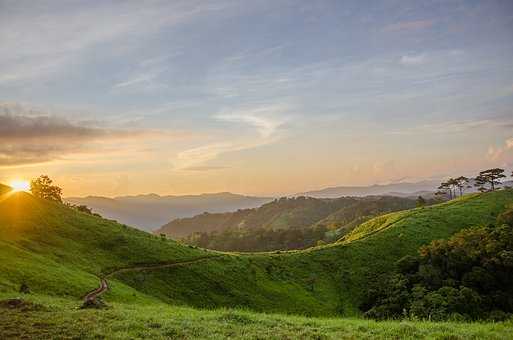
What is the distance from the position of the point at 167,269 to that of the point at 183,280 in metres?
3.29

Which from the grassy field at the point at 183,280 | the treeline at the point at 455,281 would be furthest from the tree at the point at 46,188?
the treeline at the point at 455,281

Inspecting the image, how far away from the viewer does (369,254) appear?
88438 millimetres

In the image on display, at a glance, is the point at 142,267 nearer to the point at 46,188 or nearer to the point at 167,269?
the point at 167,269

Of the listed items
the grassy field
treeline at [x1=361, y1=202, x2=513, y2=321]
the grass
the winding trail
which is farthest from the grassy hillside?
the grass

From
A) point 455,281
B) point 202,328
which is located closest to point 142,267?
point 202,328

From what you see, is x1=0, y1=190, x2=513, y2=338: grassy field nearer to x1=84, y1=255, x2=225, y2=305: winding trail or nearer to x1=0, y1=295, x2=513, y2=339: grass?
x1=0, y1=295, x2=513, y2=339: grass

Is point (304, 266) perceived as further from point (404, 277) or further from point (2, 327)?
point (2, 327)

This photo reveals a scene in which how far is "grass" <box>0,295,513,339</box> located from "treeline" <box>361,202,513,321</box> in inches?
1449

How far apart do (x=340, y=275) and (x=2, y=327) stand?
6702 cm

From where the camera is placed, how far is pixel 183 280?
59.7 meters

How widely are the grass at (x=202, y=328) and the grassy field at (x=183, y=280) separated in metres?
0.06

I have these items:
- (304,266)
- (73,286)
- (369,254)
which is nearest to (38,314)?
(73,286)

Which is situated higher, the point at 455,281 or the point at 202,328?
the point at 202,328

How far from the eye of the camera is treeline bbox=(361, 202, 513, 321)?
56719 mm
